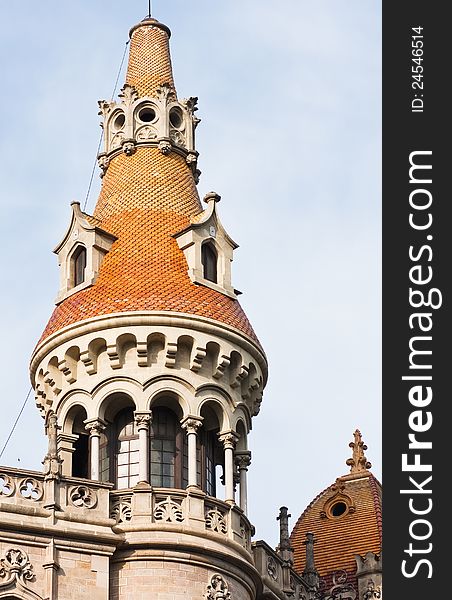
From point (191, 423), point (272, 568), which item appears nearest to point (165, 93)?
point (191, 423)

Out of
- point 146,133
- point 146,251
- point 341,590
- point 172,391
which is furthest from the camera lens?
point 341,590

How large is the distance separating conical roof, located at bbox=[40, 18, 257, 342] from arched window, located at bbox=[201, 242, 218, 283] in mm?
643

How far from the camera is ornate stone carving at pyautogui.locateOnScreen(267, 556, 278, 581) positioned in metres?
43.5

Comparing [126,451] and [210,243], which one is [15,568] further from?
[210,243]

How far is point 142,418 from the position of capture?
1650 inches

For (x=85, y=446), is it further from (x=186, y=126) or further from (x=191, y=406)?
(x=186, y=126)

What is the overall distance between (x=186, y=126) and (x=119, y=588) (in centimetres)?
1327

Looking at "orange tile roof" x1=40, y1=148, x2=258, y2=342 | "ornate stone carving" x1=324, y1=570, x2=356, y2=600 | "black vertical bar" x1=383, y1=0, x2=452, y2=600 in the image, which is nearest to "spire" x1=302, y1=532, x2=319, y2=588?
"ornate stone carving" x1=324, y1=570, x2=356, y2=600

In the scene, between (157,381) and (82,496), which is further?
(157,381)

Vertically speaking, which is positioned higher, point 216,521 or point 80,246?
point 80,246

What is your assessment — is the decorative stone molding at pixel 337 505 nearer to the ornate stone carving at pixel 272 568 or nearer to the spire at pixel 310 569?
the spire at pixel 310 569

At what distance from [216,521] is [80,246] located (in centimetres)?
801

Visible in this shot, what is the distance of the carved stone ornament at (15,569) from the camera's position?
38.5 m

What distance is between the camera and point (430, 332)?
108 feet
